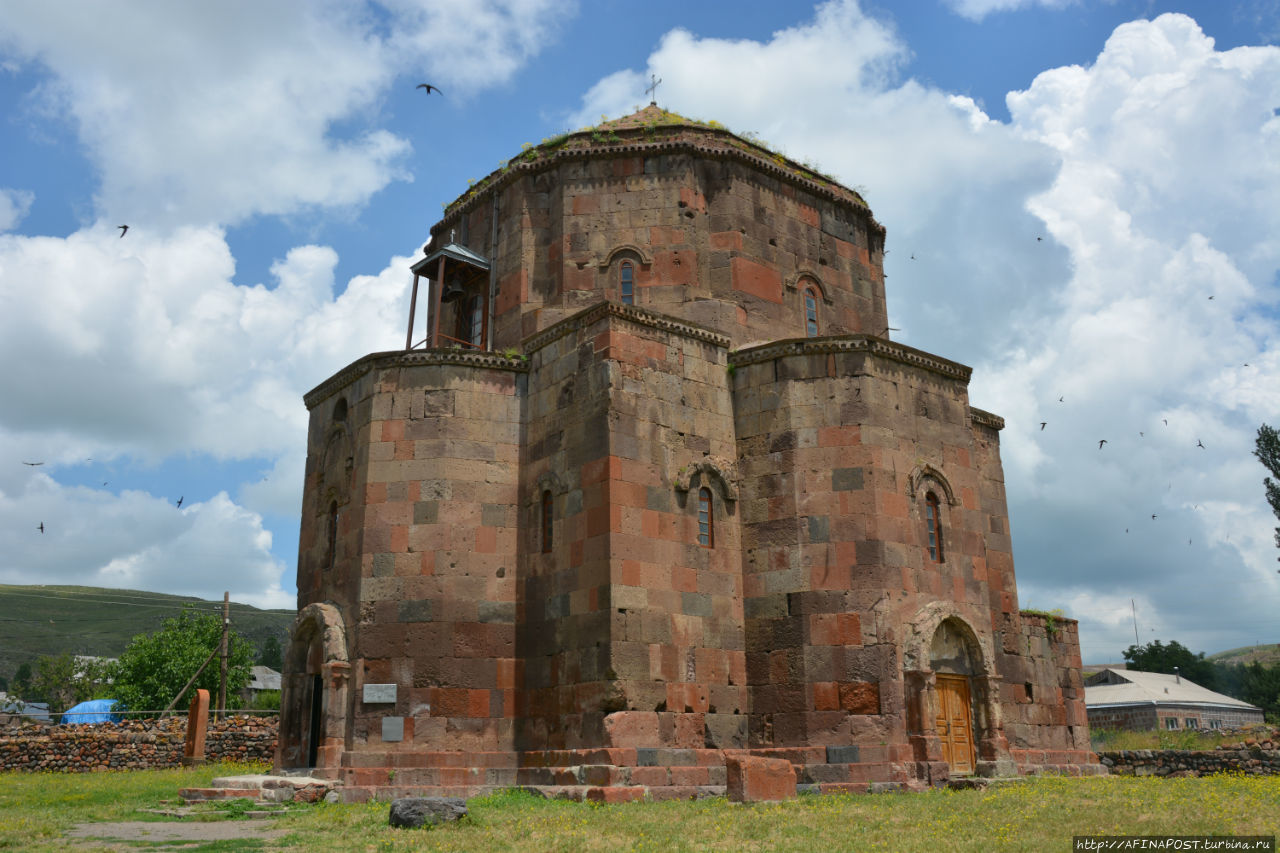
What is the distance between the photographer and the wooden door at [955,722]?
1656 centimetres

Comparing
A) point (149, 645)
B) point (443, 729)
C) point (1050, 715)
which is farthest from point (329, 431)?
point (149, 645)

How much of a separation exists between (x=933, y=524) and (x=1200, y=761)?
390 inches

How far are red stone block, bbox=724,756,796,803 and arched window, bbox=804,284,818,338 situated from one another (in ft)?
32.2

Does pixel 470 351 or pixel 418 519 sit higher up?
pixel 470 351

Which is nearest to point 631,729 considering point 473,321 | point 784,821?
point 784,821

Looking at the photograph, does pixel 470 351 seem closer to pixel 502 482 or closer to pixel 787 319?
pixel 502 482

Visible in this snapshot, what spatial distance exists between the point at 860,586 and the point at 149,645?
3767cm

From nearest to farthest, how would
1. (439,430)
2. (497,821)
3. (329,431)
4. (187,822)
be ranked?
(497,821)
(187,822)
(439,430)
(329,431)

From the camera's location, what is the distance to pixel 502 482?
17.6 m

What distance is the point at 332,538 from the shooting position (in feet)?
60.0

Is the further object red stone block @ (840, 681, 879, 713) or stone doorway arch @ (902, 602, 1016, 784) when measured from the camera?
stone doorway arch @ (902, 602, 1016, 784)

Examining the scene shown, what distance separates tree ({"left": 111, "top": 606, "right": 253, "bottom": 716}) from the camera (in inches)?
1674

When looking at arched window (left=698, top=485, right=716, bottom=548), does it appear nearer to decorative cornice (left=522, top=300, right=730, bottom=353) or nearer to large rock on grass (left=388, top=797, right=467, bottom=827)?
decorative cornice (left=522, top=300, right=730, bottom=353)

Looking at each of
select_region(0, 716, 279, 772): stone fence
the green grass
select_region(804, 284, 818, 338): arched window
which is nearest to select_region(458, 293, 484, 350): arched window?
select_region(804, 284, 818, 338): arched window
